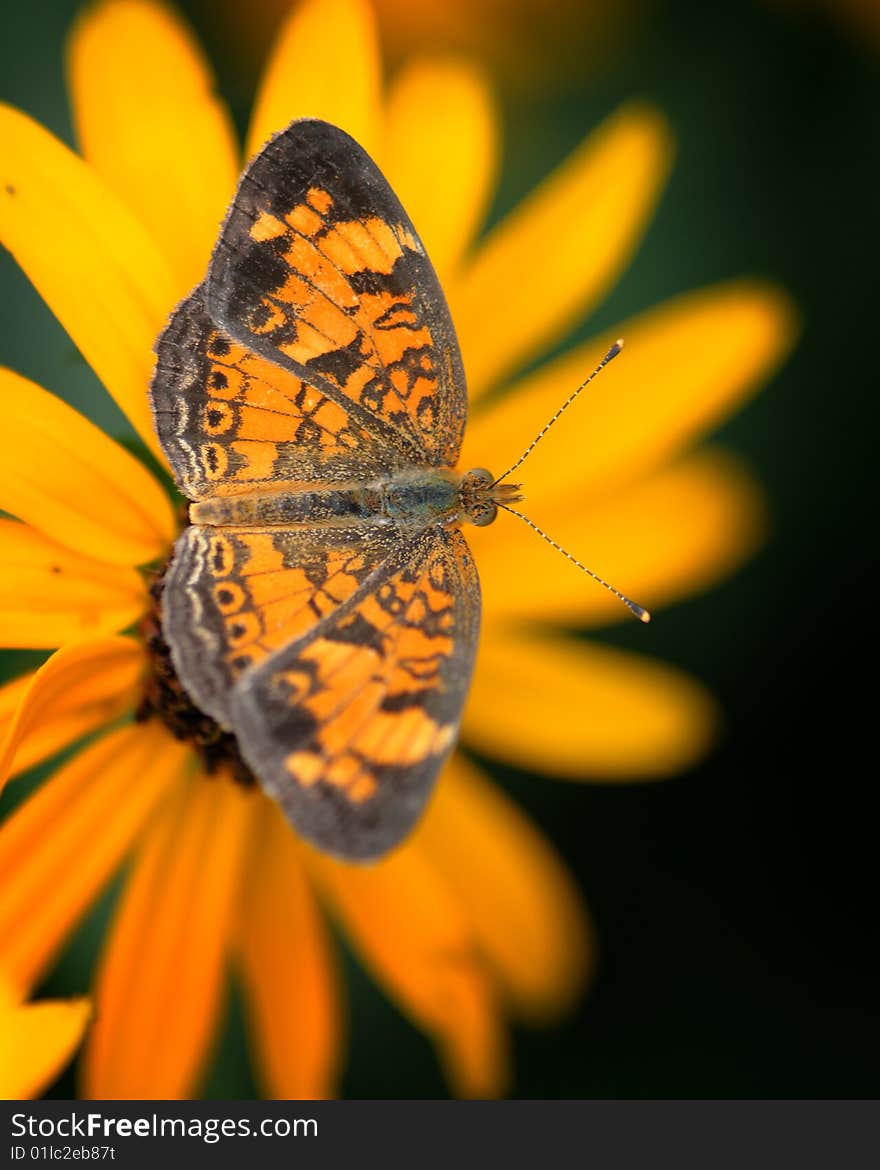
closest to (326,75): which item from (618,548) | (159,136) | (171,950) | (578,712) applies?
(159,136)

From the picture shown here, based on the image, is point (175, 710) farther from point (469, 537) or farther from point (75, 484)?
point (469, 537)

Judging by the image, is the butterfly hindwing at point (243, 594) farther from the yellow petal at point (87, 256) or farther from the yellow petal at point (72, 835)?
the yellow petal at point (72, 835)

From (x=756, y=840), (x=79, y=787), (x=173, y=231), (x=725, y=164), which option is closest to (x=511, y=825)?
(x=756, y=840)

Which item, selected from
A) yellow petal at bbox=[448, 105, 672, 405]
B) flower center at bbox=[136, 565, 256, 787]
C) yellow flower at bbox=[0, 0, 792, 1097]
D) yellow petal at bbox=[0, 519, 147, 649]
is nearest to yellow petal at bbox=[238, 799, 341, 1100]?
yellow flower at bbox=[0, 0, 792, 1097]

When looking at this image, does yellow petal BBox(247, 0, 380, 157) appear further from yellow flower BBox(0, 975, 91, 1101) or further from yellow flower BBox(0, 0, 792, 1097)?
yellow flower BBox(0, 975, 91, 1101)

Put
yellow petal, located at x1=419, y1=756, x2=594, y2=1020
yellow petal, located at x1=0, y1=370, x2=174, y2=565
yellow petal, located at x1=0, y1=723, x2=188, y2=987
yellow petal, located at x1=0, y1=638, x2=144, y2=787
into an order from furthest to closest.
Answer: yellow petal, located at x1=419, y1=756, x2=594, y2=1020, yellow petal, located at x1=0, y1=723, x2=188, y2=987, yellow petal, located at x1=0, y1=370, x2=174, y2=565, yellow petal, located at x1=0, y1=638, x2=144, y2=787
